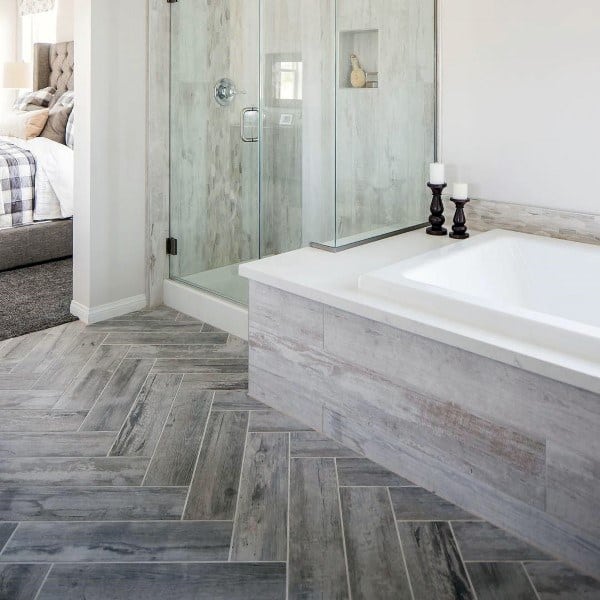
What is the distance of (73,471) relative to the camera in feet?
6.68

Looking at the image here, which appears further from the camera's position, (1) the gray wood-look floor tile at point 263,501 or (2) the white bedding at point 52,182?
(2) the white bedding at point 52,182

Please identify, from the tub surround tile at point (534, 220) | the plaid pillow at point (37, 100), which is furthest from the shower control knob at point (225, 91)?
the plaid pillow at point (37, 100)

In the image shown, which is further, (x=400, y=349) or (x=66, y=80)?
(x=66, y=80)

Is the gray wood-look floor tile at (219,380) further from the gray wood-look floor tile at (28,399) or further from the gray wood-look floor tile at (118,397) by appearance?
the gray wood-look floor tile at (28,399)

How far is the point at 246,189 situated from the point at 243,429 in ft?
4.14

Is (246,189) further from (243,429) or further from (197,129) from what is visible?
(243,429)

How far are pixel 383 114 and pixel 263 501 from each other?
65.2 inches

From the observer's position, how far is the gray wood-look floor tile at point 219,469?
1853 millimetres

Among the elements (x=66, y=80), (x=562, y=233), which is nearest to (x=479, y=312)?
(x=562, y=233)

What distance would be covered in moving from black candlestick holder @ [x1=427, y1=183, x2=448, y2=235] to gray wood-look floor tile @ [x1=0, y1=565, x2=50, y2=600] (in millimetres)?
1964

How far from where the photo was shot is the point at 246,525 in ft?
5.84

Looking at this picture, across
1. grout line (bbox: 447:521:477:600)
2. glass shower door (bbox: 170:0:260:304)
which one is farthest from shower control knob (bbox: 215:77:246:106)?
grout line (bbox: 447:521:477:600)

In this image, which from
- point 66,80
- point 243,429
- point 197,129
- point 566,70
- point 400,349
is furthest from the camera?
point 66,80

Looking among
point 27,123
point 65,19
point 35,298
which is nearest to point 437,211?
point 35,298
